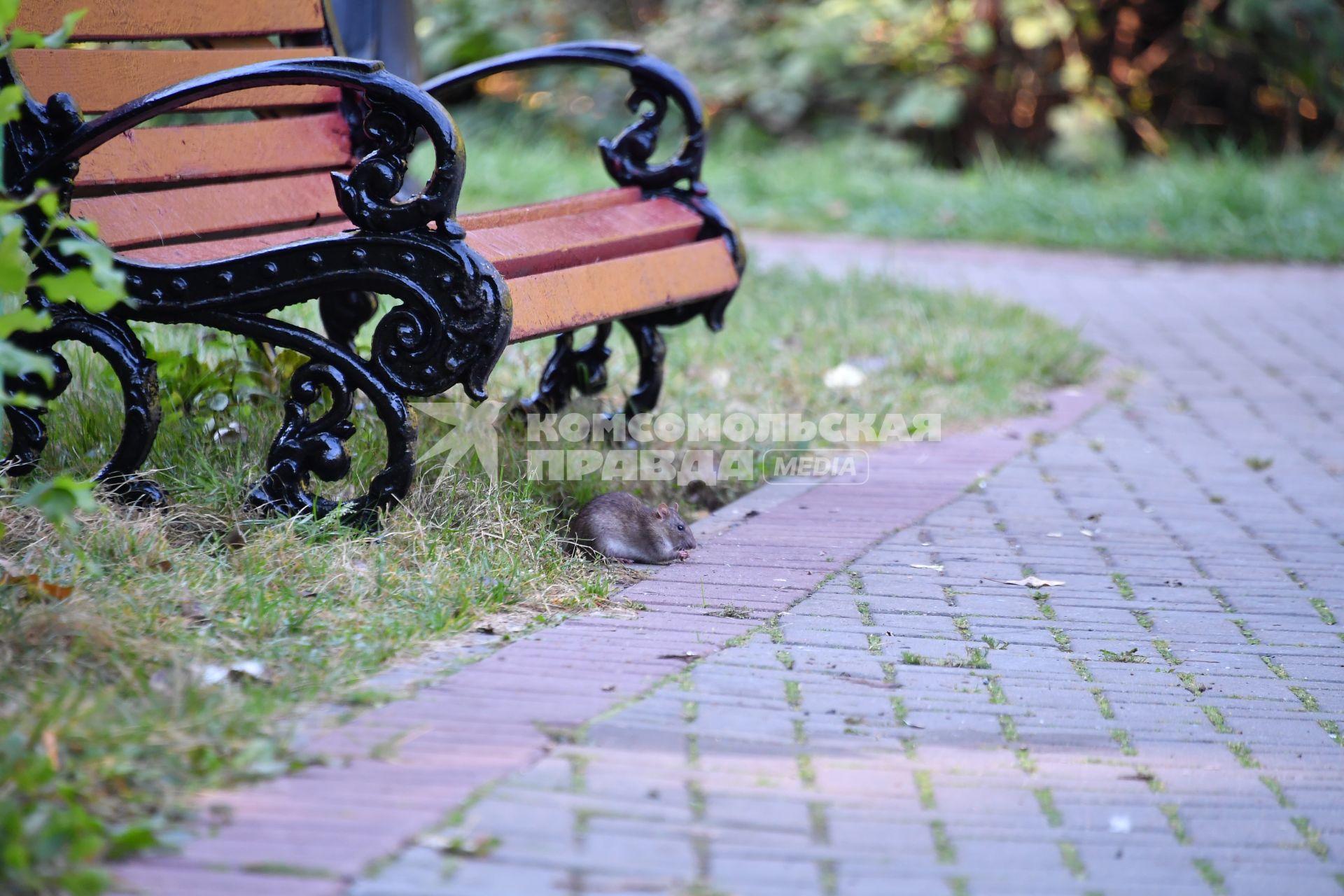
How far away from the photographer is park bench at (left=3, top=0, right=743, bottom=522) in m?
3.05

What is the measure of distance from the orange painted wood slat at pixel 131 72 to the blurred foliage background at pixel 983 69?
28.4ft

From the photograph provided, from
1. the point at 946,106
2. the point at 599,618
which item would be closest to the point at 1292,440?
the point at 599,618

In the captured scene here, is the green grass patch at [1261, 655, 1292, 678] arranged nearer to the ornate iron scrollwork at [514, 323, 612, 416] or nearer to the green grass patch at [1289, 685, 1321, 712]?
the green grass patch at [1289, 685, 1321, 712]

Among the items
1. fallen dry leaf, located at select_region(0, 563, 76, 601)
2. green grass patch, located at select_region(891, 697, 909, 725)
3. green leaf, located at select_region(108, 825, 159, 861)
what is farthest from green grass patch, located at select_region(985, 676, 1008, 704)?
fallen dry leaf, located at select_region(0, 563, 76, 601)

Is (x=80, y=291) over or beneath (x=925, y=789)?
over

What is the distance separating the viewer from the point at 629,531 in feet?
11.4

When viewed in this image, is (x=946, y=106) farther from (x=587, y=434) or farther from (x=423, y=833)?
(x=423, y=833)

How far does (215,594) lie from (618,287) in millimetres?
1348

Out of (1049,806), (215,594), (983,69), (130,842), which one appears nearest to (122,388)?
(215,594)

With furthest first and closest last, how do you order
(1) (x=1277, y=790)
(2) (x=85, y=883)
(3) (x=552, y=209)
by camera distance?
(3) (x=552, y=209)
(1) (x=1277, y=790)
(2) (x=85, y=883)

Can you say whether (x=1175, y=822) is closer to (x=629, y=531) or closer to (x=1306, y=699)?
(x=1306, y=699)

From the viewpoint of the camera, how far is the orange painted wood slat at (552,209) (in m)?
3.62

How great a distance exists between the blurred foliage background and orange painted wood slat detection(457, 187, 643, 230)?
833 cm

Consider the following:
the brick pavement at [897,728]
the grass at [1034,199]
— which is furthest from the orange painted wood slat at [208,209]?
the grass at [1034,199]
